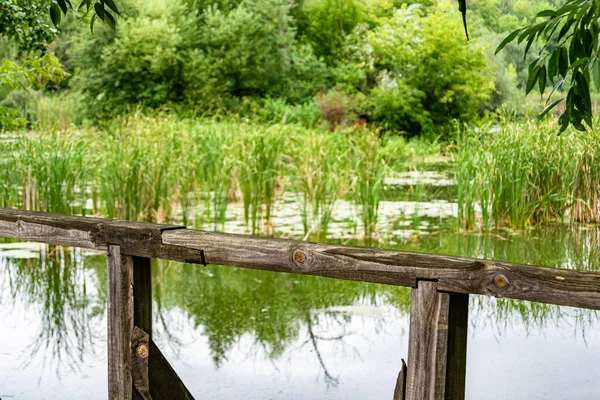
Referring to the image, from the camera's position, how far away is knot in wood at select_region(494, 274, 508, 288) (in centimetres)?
168

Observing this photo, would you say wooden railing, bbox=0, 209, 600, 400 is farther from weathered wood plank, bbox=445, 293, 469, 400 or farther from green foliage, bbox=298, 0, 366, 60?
green foliage, bbox=298, 0, 366, 60

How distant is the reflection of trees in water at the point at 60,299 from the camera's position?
14.2ft

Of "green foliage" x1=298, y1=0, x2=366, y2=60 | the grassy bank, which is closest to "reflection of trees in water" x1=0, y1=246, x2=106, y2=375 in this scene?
the grassy bank

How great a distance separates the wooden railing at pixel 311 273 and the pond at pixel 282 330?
1433mm

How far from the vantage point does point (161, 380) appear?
223 cm

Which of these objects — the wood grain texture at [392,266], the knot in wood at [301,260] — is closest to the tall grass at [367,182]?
the wood grain texture at [392,266]

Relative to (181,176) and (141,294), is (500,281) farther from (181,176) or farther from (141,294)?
(181,176)

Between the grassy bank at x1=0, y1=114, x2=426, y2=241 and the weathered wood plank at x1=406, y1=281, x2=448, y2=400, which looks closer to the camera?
the weathered wood plank at x1=406, y1=281, x2=448, y2=400

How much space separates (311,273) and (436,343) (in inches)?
11.6

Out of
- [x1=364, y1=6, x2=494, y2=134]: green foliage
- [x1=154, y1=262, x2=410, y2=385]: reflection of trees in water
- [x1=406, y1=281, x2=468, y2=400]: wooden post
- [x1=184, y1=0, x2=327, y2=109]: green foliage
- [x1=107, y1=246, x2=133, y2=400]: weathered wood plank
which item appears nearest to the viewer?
[x1=406, y1=281, x2=468, y2=400]: wooden post

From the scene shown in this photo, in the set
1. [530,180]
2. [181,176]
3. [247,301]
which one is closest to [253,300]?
[247,301]

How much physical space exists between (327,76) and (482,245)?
47.2 feet

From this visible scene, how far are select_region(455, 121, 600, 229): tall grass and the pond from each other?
0.35 meters

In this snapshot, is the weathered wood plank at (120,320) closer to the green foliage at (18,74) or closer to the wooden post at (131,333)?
the wooden post at (131,333)
